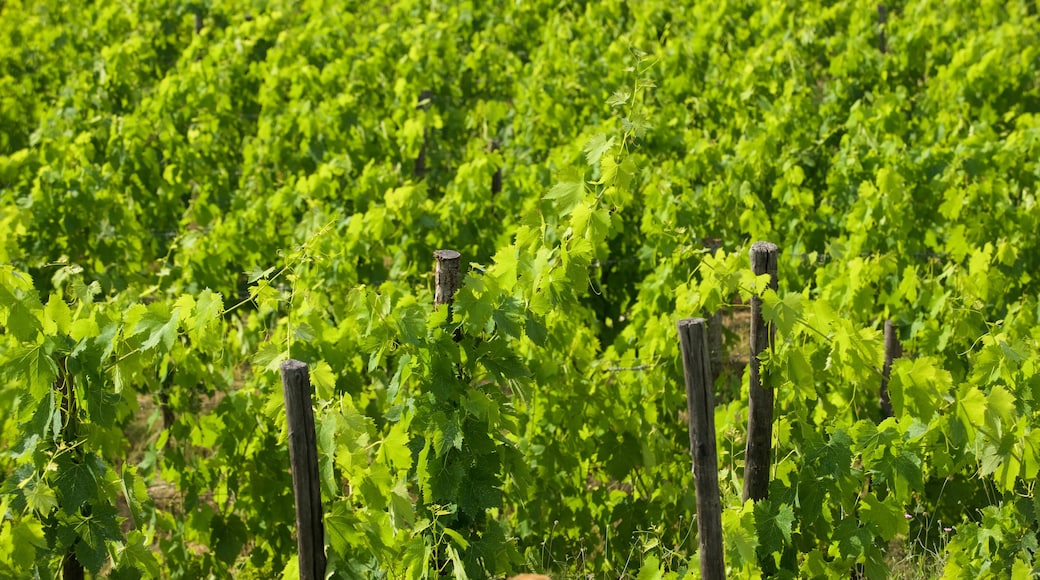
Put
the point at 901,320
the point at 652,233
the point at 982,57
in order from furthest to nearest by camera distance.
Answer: the point at 982,57
the point at 652,233
the point at 901,320

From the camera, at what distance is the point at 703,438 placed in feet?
8.33

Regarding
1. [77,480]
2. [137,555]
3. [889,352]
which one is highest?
[77,480]

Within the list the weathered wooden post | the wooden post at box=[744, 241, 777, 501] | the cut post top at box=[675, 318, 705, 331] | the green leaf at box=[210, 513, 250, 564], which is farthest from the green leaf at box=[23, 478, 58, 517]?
the wooden post at box=[744, 241, 777, 501]

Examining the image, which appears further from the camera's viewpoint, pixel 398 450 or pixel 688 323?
pixel 398 450

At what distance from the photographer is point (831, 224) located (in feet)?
17.1

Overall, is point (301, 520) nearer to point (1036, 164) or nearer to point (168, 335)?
point (168, 335)

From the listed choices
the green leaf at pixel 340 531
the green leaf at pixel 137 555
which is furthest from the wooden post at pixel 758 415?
the green leaf at pixel 137 555

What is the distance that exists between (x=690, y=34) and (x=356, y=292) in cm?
576

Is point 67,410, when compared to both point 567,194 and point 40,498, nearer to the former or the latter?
point 40,498

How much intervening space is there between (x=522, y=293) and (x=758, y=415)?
26.6 inches

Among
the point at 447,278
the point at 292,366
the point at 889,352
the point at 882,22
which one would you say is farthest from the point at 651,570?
the point at 882,22

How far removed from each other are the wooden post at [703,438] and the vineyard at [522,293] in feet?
0.58

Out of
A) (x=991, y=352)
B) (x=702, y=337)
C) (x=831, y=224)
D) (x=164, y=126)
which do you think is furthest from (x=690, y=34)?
(x=702, y=337)

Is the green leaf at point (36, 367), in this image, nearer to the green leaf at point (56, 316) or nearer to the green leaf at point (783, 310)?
the green leaf at point (56, 316)
